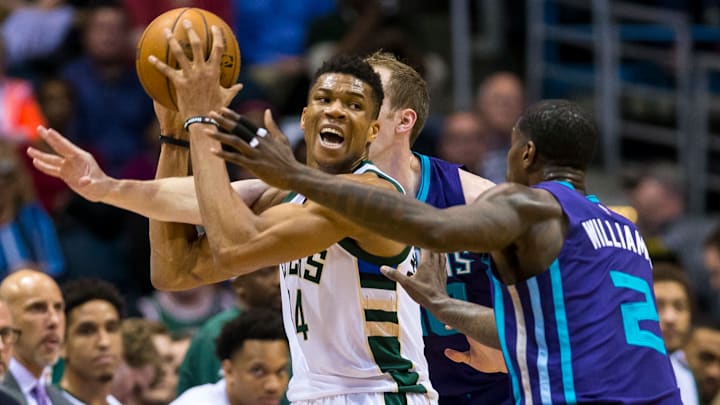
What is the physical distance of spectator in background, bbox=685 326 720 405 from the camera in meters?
10.3

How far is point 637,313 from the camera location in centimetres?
510

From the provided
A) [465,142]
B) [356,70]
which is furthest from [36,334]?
[465,142]

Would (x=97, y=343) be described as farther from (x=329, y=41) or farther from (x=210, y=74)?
(x=329, y=41)

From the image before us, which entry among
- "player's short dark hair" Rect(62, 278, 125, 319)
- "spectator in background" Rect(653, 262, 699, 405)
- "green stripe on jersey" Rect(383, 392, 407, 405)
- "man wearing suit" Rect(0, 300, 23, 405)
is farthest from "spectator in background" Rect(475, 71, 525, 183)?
"green stripe on jersey" Rect(383, 392, 407, 405)

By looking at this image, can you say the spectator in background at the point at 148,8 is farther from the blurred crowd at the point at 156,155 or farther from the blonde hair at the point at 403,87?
the blonde hair at the point at 403,87

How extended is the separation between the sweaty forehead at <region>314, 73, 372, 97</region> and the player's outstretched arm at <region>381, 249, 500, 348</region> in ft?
2.47

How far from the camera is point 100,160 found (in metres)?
11.5

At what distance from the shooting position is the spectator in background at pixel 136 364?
367 inches

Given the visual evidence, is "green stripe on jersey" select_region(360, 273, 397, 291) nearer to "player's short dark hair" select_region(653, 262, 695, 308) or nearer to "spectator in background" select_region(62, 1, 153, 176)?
"player's short dark hair" select_region(653, 262, 695, 308)

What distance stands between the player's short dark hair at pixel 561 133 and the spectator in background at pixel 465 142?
641 centimetres

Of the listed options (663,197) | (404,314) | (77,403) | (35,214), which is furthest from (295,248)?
(663,197)

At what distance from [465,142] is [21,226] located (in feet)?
12.4

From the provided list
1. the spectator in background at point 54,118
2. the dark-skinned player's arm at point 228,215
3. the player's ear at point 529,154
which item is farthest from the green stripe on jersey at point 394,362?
the spectator in background at point 54,118

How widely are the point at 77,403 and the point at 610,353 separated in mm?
4072
